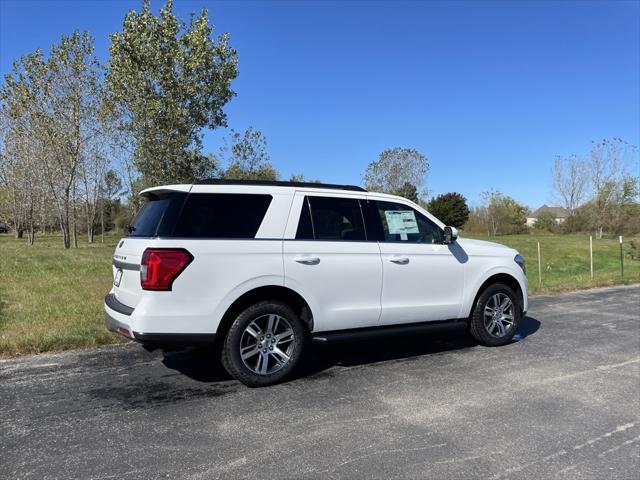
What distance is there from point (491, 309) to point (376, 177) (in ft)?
133

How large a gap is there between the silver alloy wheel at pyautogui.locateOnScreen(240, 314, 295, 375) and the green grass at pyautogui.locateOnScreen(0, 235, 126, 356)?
2.60 metres

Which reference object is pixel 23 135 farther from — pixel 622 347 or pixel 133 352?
pixel 622 347

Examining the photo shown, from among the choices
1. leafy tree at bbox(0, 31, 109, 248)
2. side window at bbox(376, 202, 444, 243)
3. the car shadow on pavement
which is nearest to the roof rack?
side window at bbox(376, 202, 444, 243)

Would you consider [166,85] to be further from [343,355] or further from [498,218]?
[498,218]

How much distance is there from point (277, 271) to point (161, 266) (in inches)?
42.4

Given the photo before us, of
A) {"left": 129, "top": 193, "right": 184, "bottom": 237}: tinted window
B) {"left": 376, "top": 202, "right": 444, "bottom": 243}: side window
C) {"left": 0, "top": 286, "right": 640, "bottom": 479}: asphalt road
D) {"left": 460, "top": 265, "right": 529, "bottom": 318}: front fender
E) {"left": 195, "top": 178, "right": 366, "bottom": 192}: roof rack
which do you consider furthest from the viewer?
{"left": 460, "top": 265, "right": 529, "bottom": 318}: front fender

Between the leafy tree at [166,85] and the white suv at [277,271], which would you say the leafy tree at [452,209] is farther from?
the white suv at [277,271]

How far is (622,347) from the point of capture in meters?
Answer: 6.57

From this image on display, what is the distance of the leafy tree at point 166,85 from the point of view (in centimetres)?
1709

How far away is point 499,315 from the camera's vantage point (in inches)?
258

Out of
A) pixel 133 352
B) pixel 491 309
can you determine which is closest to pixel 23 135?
pixel 133 352

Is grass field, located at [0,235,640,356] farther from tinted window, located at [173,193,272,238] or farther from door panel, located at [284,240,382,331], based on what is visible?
door panel, located at [284,240,382,331]

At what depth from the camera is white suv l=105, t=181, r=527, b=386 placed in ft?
14.8

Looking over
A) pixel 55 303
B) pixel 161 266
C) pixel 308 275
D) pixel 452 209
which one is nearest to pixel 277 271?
pixel 308 275
